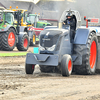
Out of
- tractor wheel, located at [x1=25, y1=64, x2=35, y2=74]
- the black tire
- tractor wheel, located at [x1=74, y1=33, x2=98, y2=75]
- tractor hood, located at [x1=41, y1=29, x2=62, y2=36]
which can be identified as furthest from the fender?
the black tire

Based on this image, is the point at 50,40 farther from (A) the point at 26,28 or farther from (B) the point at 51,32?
(A) the point at 26,28

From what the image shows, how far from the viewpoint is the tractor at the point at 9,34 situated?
15.9 m

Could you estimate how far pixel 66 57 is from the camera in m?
7.90

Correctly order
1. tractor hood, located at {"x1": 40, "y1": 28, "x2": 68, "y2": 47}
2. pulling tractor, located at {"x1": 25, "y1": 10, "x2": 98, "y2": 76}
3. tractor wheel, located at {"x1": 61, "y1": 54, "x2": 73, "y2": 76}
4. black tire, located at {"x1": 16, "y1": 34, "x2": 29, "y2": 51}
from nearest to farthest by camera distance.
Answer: tractor wheel, located at {"x1": 61, "y1": 54, "x2": 73, "y2": 76}
pulling tractor, located at {"x1": 25, "y1": 10, "x2": 98, "y2": 76}
tractor hood, located at {"x1": 40, "y1": 28, "x2": 68, "y2": 47}
black tire, located at {"x1": 16, "y1": 34, "x2": 29, "y2": 51}

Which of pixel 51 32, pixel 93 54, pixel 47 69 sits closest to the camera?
pixel 51 32

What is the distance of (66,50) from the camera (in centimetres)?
837

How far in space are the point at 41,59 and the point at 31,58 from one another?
303 mm

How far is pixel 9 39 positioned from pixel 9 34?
256 mm

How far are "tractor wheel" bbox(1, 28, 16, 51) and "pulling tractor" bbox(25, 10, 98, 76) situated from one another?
7.38 meters

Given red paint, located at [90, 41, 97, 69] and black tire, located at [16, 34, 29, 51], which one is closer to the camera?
red paint, located at [90, 41, 97, 69]

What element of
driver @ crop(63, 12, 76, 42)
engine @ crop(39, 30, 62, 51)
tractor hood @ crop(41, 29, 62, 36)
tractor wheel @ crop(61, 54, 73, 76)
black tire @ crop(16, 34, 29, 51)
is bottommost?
black tire @ crop(16, 34, 29, 51)

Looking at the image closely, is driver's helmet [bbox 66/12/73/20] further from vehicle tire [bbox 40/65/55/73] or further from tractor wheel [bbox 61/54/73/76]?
vehicle tire [bbox 40/65/55/73]

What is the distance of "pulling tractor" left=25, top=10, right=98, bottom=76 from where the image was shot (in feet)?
26.0

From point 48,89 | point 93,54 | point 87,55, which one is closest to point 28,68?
point 87,55
